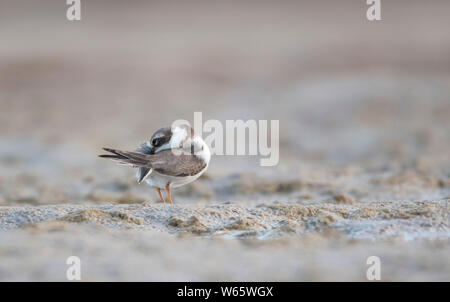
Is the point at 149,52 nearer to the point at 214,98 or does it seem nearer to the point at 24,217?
the point at 214,98

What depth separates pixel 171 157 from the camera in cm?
567

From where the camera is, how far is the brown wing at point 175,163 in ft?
18.3

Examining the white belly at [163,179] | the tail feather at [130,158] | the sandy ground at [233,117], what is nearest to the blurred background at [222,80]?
the sandy ground at [233,117]

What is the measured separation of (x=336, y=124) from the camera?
448 inches

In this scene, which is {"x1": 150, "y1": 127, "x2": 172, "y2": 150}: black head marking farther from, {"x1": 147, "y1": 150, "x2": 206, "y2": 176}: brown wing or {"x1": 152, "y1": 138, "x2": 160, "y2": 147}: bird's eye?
{"x1": 147, "y1": 150, "x2": 206, "y2": 176}: brown wing

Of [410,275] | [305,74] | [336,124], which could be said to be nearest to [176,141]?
[410,275]

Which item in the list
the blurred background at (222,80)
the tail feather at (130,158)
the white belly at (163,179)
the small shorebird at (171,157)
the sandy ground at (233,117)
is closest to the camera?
the sandy ground at (233,117)

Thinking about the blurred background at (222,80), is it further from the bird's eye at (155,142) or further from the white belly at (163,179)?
the bird's eye at (155,142)

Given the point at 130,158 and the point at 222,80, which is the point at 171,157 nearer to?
the point at 130,158

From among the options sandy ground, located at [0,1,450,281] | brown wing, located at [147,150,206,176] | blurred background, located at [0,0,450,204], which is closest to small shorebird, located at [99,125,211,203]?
brown wing, located at [147,150,206,176]

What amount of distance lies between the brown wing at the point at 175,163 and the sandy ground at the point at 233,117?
330 millimetres

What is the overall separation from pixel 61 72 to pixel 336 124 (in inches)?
314

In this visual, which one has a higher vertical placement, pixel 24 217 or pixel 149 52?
pixel 149 52
